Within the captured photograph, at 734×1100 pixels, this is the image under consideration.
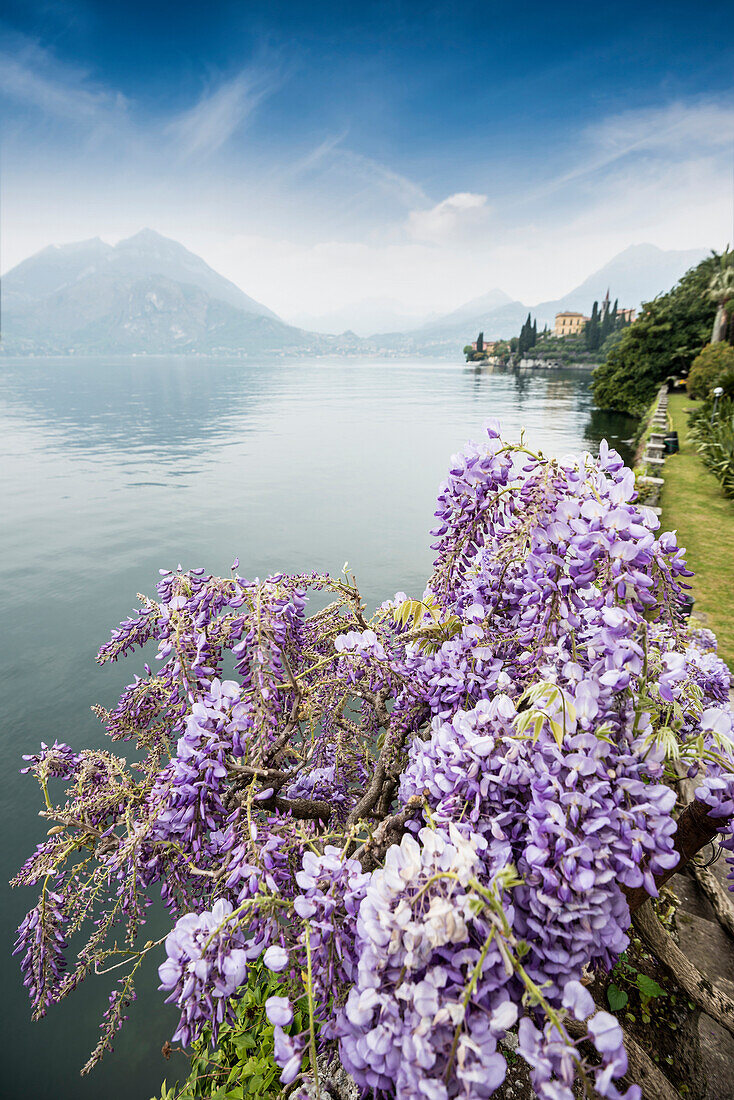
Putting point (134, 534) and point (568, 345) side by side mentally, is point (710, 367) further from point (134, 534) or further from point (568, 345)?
point (568, 345)

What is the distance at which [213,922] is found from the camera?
1.32 metres

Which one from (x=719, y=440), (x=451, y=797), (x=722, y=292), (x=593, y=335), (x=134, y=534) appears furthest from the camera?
(x=593, y=335)

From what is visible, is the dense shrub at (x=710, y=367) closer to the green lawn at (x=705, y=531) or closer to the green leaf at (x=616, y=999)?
the green lawn at (x=705, y=531)

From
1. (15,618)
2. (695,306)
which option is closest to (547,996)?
(15,618)

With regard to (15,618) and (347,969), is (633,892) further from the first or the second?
(15,618)

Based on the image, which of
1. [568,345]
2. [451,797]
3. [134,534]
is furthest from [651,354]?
[568,345]

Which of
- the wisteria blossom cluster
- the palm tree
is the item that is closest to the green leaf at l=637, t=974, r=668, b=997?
the wisteria blossom cluster

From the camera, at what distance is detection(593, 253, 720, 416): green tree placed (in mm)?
36312

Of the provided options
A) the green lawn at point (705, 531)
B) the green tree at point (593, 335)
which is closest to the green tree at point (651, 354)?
the green lawn at point (705, 531)

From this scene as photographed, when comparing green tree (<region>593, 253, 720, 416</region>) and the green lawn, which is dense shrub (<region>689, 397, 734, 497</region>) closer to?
the green lawn

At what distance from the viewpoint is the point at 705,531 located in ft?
35.6

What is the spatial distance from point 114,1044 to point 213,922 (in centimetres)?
442

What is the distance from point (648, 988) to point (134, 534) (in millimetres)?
14463

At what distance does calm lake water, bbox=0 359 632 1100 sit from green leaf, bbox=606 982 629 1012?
3340 mm
